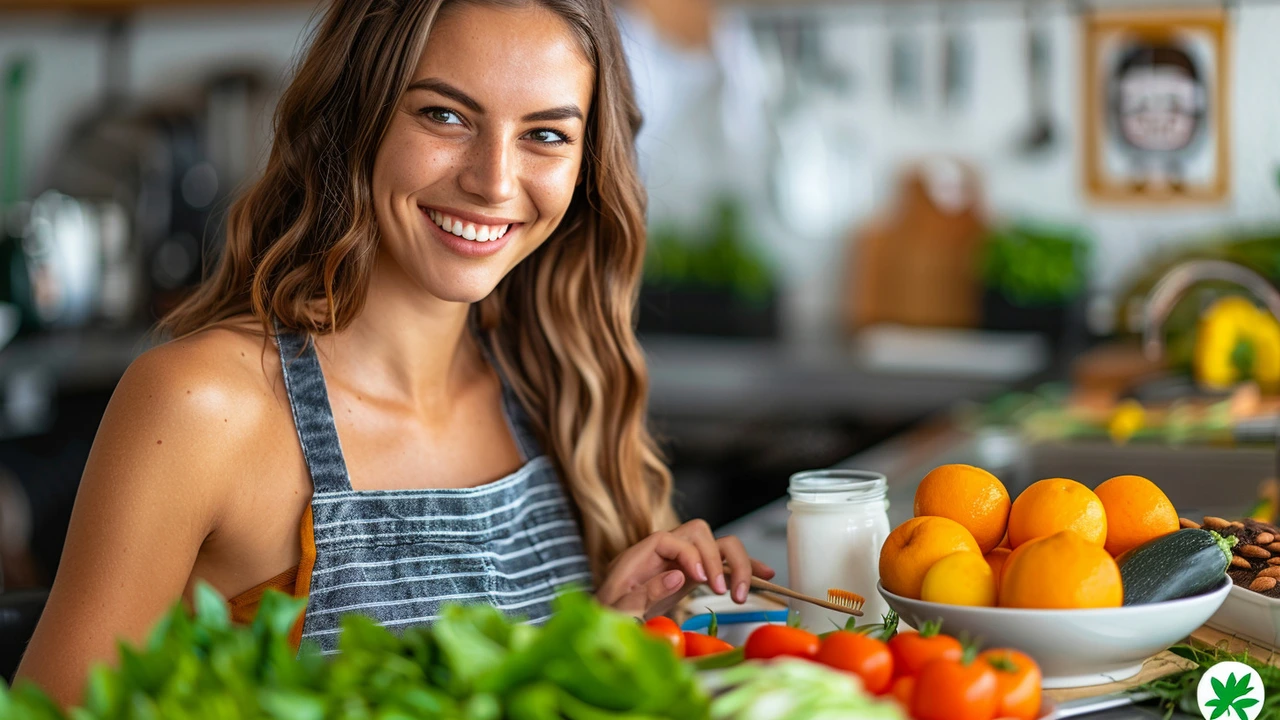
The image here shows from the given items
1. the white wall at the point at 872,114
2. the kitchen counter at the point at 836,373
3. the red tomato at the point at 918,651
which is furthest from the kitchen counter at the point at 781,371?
the red tomato at the point at 918,651

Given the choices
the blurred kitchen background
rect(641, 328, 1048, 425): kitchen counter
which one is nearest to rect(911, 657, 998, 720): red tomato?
the blurred kitchen background

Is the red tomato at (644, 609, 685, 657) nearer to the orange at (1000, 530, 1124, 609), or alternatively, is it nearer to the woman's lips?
the orange at (1000, 530, 1124, 609)

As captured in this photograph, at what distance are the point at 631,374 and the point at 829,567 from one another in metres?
0.57

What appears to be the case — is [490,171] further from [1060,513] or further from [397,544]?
[1060,513]

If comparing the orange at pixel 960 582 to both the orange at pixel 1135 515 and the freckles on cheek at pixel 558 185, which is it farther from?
the freckles on cheek at pixel 558 185

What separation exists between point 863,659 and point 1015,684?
107 mm

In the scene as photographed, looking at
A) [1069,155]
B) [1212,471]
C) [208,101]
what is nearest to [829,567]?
[1212,471]

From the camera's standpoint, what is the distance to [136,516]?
1.27 m

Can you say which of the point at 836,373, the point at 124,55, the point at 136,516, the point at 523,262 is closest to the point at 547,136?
the point at 523,262

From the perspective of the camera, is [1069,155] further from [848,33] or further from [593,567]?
[593,567]

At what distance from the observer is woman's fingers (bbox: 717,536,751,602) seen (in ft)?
4.41

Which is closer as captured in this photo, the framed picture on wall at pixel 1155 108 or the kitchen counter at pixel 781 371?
the kitchen counter at pixel 781 371

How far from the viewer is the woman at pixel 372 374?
131cm

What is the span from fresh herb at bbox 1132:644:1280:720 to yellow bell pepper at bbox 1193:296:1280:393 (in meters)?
2.02
